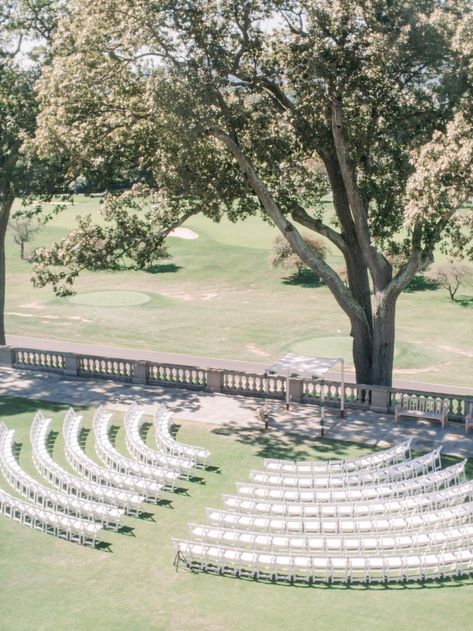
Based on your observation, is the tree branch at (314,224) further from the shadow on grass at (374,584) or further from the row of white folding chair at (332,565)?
the shadow on grass at (374,584)

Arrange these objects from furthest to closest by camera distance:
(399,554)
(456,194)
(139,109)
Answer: (139,109), (456,194), (399,554)

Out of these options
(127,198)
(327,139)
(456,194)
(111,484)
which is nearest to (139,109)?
(127,198)

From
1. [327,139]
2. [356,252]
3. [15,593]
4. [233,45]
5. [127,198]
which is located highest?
[233,45]

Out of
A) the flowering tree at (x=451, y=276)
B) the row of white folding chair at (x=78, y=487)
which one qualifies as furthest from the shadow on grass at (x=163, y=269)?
the row of white folding chair at (x=78, y=487)

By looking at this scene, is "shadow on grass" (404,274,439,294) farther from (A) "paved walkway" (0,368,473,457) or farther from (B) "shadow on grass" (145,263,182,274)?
(A) "paved walkway" (0,368,473,457)

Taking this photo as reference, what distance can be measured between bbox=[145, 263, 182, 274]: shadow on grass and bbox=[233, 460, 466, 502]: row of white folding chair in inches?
2168

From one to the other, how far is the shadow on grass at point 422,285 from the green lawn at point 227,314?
431 millimetres

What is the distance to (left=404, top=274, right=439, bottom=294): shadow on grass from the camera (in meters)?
66.0

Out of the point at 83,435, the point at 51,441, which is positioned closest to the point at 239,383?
the point at 83,435

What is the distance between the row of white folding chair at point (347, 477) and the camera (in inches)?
867

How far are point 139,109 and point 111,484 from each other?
1399 cm

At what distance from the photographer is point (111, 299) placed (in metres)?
64.8

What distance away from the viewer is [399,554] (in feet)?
58.6

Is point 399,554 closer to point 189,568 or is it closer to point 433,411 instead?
point 189,568
